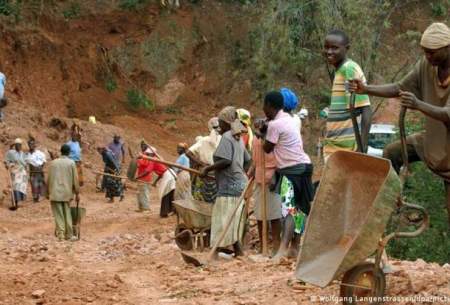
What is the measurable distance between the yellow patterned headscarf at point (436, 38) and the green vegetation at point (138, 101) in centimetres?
2665

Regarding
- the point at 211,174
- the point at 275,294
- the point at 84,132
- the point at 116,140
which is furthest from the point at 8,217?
the point at 275,294

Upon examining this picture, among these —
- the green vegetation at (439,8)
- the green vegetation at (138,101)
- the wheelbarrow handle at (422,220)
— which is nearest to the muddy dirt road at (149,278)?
the wheelbarrow handle at (422,220)

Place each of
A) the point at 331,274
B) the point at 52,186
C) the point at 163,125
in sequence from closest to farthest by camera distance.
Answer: the point at 331,274 < the point at 52,186 < the point at 163,125

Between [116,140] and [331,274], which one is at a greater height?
[331,274]

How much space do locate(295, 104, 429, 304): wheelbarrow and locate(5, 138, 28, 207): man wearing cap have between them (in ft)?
50.7

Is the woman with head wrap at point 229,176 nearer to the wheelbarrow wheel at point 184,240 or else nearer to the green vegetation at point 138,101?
the wheelbarrow wheel at point 184,240

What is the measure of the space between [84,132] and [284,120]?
1846 cm

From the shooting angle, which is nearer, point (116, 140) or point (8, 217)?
point (8, 217)

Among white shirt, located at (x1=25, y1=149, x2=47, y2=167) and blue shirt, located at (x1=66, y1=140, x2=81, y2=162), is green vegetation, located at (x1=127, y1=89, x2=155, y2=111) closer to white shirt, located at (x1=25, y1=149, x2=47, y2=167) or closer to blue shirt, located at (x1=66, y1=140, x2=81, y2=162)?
blue shirt, located at (x1=66, y1=140, x2=81, y2=162)

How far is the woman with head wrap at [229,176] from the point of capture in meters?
9.66

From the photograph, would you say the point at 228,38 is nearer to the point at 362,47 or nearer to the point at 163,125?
the point at 163,125

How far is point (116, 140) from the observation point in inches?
952

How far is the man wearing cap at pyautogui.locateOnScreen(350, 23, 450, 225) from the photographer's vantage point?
6.01 meters

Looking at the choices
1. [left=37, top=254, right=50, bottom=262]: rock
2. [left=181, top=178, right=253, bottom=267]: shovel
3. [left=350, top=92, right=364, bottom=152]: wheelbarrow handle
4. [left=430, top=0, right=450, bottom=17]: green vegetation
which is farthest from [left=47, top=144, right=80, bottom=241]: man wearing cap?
[left=430, top=0, right=450, bottom=17]: green vegetation
